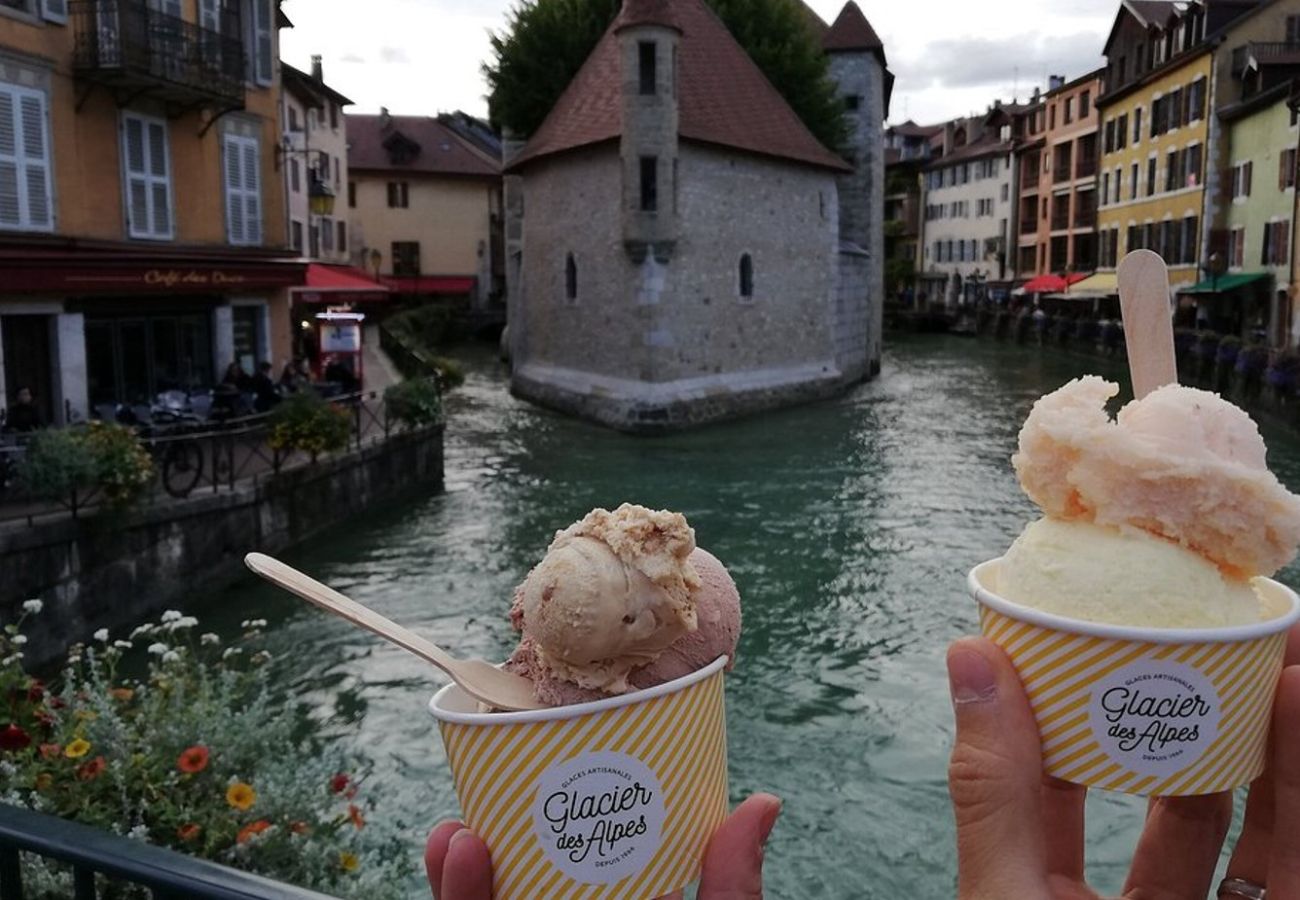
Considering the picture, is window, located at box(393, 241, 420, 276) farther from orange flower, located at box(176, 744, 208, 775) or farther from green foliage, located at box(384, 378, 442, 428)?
orange flower, located at box(176, 744, 208, 775)

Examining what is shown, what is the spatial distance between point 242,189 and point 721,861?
59.9 feet

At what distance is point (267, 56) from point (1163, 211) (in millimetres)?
33144

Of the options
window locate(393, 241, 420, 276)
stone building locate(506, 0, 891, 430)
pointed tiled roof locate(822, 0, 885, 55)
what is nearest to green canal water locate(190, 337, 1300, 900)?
stone building locate(506, 0, 891, 430)

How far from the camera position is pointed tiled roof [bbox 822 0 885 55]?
117 feet

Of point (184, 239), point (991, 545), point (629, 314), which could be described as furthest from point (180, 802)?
point (629, 314)

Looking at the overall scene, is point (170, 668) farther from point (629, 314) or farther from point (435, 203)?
point (435, 203)

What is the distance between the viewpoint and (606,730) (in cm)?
166

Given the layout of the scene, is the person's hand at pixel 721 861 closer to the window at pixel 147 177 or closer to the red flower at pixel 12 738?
the red flower at pixel 12 738

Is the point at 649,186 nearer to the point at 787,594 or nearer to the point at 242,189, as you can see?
the point at 242,189

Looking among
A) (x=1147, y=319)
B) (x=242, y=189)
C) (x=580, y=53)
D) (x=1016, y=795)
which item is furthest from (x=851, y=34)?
(x=1016, y=795)

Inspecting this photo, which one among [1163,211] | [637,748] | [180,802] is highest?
[1163,211]

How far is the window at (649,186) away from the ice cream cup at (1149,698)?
23.3 meters

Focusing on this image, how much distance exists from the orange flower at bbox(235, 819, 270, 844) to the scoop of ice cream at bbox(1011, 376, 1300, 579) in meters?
3.42

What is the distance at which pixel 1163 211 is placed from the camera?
40656 mm
